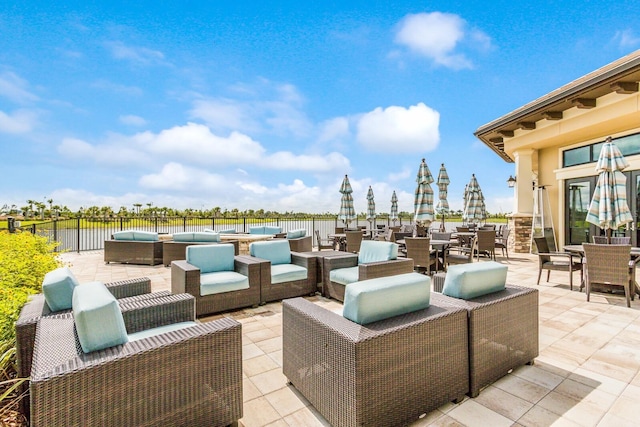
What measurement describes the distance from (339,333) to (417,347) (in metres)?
0.50

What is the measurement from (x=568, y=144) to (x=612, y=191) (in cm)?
488

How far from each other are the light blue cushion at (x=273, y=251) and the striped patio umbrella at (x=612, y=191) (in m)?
5.29

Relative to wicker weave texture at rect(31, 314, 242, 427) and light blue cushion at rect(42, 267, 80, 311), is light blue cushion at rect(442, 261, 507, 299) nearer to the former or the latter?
wicker weave texture at rect(31, 314, 242, 427)

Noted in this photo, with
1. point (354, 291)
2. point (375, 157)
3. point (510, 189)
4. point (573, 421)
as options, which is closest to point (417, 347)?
point (354, 291)

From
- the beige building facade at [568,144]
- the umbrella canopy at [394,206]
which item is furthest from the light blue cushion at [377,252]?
the umbrella canopy at [394,206]

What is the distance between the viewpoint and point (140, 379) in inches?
59.2

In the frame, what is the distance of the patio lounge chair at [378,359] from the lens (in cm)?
166

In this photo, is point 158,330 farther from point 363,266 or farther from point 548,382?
point 548,382

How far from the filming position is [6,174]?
989 centimetres

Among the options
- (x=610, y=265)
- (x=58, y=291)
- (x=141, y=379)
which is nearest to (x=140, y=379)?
→ (x=141, y=379)

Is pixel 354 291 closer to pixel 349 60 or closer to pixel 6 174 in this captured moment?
pixel 349 60

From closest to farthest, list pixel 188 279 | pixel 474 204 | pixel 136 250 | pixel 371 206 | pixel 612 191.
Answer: pixel 188 279, pixel 612 191, pixel 136 250, pixel 474 204, pixel 371 206

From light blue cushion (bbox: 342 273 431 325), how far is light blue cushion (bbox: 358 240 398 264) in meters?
2.38

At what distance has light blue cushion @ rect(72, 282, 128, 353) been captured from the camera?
1.50m
